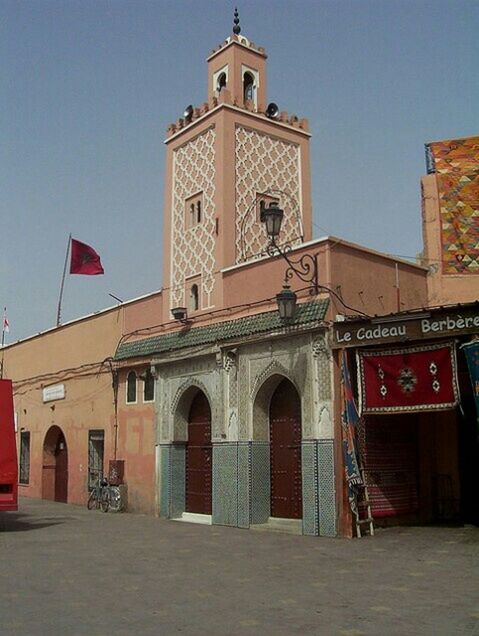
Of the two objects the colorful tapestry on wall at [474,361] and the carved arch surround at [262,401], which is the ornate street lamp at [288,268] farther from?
the colorful tapestry on wall at [474,361]

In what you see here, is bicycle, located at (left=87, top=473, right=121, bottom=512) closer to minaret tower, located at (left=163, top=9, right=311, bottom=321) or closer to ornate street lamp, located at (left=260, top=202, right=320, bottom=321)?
minaret tower, located at (left=163, top=9, right=311, bottom=321)

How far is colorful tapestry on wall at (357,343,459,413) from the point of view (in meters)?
12.0

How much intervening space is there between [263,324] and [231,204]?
3.86m

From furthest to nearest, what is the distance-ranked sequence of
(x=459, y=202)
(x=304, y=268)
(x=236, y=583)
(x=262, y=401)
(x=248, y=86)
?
(x=248, y=86) → (x=459, y=202) → (x=262, y=401) → (x=304, y=268) → (x=236, y=583)

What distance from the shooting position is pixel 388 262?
1496 centimetres

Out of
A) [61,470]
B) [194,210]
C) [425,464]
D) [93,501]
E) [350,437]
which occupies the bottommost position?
[93,501]

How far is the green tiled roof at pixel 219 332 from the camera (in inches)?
529

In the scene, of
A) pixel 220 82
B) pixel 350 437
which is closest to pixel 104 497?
pixel 350 437

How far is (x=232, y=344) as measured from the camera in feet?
49.4

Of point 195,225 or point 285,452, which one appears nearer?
point 285,452

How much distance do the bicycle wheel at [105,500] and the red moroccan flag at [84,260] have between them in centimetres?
707

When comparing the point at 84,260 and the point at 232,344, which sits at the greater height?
the point at 84,260

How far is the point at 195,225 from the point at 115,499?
24.5 feet

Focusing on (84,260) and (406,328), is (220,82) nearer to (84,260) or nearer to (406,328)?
(84,260)
